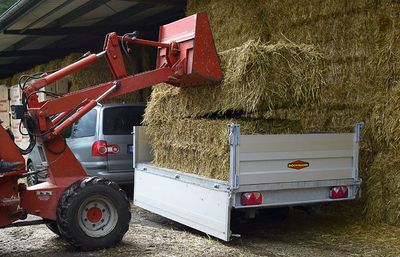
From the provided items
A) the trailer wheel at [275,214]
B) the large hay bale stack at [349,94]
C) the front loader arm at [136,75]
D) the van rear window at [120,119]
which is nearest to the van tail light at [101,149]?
the van rear window at [120,119]

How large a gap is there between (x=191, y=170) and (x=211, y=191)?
0.81 metres

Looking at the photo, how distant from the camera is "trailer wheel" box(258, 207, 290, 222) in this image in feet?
22.0

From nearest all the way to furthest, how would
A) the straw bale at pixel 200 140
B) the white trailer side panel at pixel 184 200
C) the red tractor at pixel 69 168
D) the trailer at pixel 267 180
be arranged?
the red tractor at pixel 69 168
the trailer at pixel 267 180
the white trailer side panel at pixel 184 200
the straw bale at pixel 200 140

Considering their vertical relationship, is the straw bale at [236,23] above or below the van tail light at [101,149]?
above

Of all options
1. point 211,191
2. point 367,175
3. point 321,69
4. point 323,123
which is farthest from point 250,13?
point 211,191

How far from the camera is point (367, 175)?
6688 millimetres

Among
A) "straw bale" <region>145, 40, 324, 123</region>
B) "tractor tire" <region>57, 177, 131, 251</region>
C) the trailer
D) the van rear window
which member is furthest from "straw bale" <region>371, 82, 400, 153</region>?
the van rear window

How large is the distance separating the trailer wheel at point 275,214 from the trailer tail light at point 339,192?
1.05 metres

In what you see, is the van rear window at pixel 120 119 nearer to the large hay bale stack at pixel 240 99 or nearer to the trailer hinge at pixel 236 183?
the large hay bale stack at pixel 240 99

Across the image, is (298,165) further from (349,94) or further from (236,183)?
(349,94)

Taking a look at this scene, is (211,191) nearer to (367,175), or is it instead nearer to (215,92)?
(215,92)

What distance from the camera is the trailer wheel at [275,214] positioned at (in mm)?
6695

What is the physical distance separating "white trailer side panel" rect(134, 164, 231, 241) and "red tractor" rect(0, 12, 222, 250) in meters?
0.83

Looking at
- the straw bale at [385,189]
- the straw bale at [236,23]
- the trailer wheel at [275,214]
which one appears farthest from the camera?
the straw bale at [236,23]
